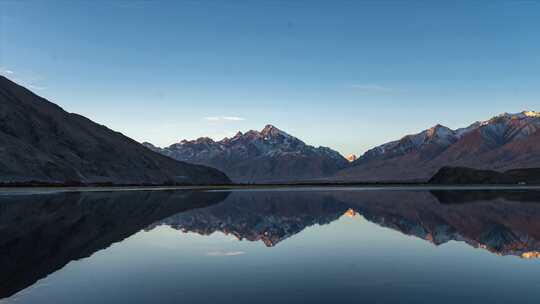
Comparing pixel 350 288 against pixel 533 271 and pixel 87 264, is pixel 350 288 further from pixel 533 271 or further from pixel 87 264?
pixel 87 264

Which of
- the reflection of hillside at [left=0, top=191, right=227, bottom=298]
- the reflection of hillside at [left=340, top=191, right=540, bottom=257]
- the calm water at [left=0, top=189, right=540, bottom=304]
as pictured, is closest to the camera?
the calm water at [left=0, top=189, right=540, bottom=304]

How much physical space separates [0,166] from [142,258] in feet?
597

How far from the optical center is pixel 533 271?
24.9 meters

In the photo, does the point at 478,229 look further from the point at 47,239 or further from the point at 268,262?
the point at 47,239

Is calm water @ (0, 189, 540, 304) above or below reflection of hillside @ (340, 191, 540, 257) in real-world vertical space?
below

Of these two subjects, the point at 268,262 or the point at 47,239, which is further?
the point at 47,239

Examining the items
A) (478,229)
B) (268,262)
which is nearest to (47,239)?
(268,262)

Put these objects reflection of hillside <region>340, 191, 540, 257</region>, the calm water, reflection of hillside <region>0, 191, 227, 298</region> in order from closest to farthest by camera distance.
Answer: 1. the calm water
2. reflection of hillside <region>0, 191, 227, 298</region>
3. reflection of hillside <region>340, 191, 540, 257</region>

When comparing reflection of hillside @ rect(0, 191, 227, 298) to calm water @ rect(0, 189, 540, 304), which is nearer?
calm water @ rect(0, 189, 540, 304)

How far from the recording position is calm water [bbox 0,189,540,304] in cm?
1970

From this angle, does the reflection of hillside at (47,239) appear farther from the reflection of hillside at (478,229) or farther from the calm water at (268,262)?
the reflection of hillside at (478,229)

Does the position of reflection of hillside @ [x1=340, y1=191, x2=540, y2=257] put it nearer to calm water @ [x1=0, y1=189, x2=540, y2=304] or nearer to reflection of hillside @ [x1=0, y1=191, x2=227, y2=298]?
calm water @ [x1=0, y1=189, x2=540, y2=304]

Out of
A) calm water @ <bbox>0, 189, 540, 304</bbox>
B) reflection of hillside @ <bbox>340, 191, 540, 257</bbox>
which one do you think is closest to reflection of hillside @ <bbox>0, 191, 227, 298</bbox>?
calm water @ <bbox>0, 189, 540, 304</bbox>

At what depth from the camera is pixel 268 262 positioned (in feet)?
90.6
